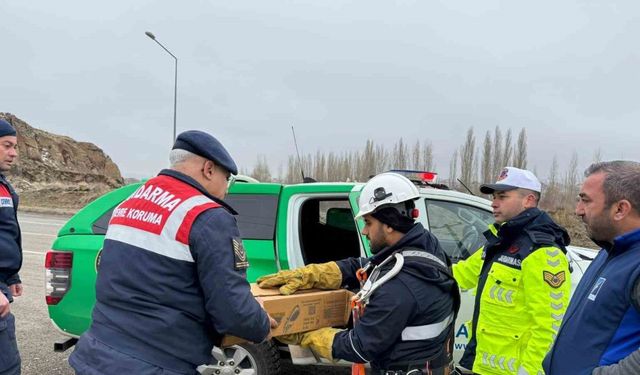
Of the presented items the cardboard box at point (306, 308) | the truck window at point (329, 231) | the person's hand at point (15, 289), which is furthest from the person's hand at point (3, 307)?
the truck window at point (329, 231)

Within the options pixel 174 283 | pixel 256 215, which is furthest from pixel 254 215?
pixel 174 283

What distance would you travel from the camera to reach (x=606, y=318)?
157 centimetres

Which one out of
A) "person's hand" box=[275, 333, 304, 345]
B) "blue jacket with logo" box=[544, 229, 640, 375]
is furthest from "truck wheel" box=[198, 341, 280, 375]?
"blue jacket with logo" box=[544, 229, 640, 375]

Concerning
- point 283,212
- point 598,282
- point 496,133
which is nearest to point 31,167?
point 496,133

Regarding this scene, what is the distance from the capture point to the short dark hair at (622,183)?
1.64 meters

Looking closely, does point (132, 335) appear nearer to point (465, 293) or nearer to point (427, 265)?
point (427, 265)

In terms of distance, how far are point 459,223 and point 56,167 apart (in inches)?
1911

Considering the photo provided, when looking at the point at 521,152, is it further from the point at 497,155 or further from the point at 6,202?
the point at 6,202

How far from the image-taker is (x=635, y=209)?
164cm

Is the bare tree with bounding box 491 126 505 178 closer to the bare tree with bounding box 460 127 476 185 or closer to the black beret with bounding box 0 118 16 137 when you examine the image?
the bare tree with bounding box 460 127 476 185

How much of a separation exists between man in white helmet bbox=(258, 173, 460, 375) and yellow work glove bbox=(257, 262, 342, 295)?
42cm

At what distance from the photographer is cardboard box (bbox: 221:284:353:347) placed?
7.90 feet

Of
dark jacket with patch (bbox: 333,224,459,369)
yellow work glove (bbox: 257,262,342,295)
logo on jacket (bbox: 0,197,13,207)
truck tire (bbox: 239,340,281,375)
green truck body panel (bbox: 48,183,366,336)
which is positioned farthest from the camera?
green truck body panel (bbox: 48,183,366,336)

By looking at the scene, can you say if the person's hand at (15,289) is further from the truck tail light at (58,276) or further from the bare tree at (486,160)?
the bare tree at (486,160)
